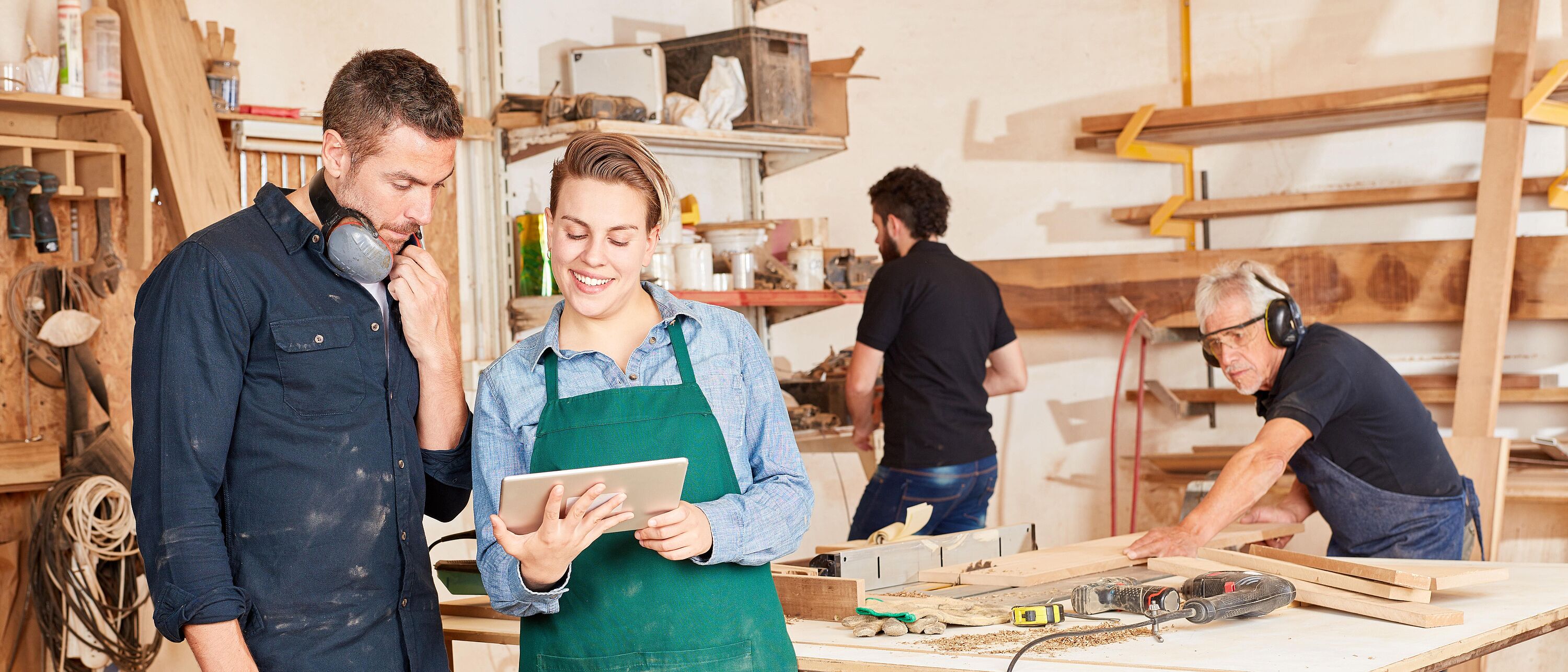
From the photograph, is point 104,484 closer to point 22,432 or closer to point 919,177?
point 22,432

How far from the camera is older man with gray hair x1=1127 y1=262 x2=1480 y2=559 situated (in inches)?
120

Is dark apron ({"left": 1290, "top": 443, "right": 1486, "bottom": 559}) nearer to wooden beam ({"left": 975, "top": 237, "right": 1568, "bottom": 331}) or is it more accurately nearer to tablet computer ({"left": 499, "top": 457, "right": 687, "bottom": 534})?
wooden beam ({"left": 975, "top": 237, "right": 1568, "bottom": 331})

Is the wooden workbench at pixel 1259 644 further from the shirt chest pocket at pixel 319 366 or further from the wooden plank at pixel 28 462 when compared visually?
the wooden plank at pixel 28 462

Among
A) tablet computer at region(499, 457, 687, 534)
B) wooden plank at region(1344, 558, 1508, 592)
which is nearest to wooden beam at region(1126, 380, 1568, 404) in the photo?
wooden plank at region(1344, 558, 1508, 592)

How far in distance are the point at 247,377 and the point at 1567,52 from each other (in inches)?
173

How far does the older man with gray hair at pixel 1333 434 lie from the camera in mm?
3055

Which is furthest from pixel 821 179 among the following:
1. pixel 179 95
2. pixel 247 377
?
pixel 247 377

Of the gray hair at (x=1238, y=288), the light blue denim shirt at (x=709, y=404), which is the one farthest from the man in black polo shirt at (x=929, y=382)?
the light blue denim shirt at (x=709, y=404)

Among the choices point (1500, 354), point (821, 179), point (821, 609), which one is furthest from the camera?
point (821, 179)

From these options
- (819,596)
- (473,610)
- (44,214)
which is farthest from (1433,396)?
(44,214)

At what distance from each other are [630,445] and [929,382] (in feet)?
7.72

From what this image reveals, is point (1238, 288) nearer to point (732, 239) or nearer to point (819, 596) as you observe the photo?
point (819, 596)

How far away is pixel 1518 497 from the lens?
4.02 metres

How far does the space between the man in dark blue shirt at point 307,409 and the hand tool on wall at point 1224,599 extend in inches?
42.7
